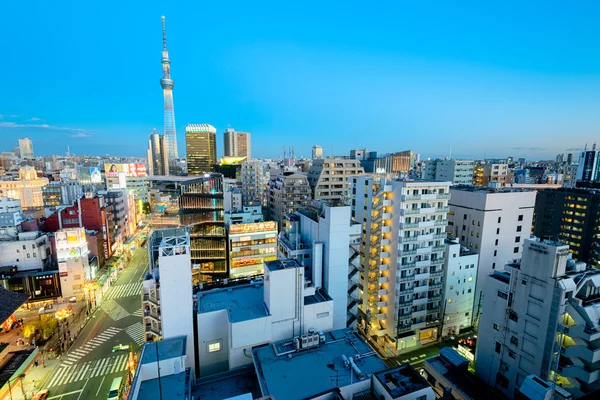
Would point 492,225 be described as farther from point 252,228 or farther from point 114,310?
point 114,310

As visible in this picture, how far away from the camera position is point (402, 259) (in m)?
30.6

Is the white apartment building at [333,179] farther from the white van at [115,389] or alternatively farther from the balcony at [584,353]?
the balcony at [584,353]

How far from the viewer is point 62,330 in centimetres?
3572

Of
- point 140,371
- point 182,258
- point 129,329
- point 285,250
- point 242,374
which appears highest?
point 182,258

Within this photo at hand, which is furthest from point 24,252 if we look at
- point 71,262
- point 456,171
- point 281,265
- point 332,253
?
point 456,171

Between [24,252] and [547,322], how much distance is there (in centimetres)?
6150

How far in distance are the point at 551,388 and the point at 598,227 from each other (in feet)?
188

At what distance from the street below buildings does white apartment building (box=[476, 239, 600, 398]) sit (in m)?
34.1

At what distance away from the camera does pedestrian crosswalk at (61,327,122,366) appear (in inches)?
1236

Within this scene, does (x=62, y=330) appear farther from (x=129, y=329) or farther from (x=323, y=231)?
(x=323, y=231)

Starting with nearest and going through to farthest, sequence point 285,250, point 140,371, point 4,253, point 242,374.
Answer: point 140,371 → point 242,374 → point 285,250 → point 4,253

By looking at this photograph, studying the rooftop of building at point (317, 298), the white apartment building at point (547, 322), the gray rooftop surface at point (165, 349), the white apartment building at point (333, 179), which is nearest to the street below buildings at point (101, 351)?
the gray rooftop surface at point (165, 349)

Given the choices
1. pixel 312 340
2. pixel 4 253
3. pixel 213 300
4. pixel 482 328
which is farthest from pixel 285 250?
pixel 4 253

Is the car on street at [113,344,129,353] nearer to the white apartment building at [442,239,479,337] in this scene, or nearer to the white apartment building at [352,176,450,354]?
the white apartment building at [352,176,450,354]
